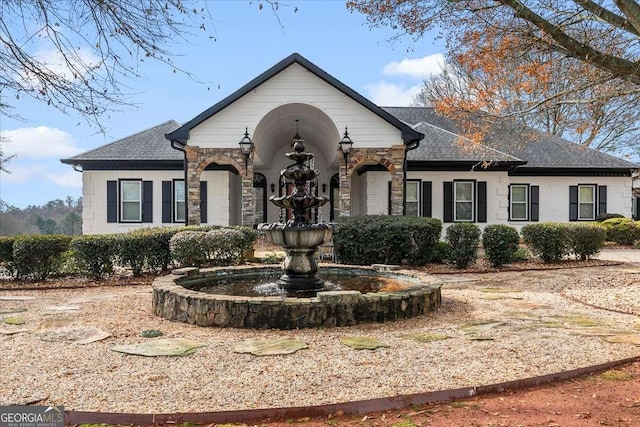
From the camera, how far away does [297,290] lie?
25.3 ft

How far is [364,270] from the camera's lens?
382 inches

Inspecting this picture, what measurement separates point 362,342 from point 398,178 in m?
11.0

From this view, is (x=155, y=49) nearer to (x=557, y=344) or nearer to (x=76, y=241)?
(x=557, y=344)

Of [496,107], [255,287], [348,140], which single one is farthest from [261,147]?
[255,287]

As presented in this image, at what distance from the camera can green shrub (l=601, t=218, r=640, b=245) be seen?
19.8m

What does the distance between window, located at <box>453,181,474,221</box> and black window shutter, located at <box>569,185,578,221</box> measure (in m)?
5.24

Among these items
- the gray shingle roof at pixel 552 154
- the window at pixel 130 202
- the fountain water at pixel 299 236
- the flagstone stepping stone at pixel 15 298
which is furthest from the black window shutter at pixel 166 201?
the fountain water at pixel 299 236

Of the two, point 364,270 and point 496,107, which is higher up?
point 496,107

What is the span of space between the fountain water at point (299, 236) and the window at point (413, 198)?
493 inches

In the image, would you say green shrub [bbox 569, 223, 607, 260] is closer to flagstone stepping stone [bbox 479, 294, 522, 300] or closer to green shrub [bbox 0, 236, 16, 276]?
flagstone stepping stone [bbox 479, 294, 522, 300]

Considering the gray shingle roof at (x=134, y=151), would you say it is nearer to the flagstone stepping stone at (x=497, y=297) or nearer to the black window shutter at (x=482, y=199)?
the black window shutter at (x=482, y=199)

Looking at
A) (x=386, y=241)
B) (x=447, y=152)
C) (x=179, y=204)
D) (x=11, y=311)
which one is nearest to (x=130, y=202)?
(x=179, y=204)

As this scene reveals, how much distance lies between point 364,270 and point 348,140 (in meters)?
6.57

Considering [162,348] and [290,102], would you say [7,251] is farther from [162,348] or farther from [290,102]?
[290,102]
